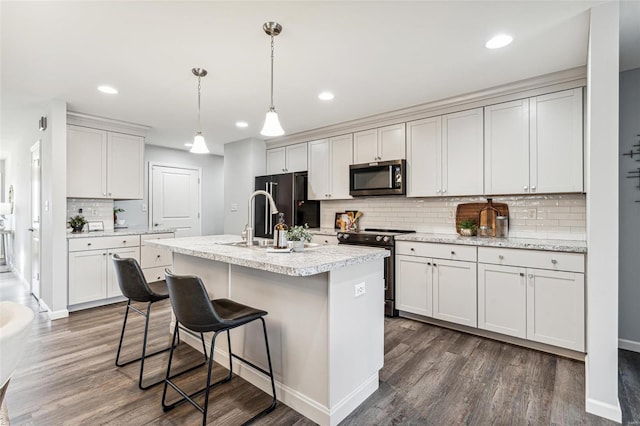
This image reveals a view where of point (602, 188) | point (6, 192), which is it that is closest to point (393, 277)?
point (602, 188)

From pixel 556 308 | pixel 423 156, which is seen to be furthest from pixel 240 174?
pixel 556 308

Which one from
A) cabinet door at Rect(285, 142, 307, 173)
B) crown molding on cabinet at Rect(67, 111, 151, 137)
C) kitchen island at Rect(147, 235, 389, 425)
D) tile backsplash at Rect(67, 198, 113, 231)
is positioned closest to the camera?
kitchen island at Rect(147, 235, 389, 425)

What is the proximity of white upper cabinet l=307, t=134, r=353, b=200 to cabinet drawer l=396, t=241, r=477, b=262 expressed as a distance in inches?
48.6

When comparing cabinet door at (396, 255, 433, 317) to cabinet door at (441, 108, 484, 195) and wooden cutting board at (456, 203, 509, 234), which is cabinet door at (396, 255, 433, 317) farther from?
cabinet door at (441, 108, 484, 195)

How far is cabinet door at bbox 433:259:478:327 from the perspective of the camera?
307 centimetres

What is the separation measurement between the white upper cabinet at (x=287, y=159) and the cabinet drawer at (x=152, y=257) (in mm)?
2081

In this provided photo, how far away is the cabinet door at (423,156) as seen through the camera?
12.0 ft

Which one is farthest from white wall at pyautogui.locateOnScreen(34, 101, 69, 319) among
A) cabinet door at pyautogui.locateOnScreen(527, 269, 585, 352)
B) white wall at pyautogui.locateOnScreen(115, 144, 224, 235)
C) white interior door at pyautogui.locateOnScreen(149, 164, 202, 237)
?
cabinet door at pyautogui.locateOnScreen(527, 269, 585, 352)

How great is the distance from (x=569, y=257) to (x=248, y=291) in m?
2.52

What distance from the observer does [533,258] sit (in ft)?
8.94

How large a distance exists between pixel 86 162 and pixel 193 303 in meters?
3.58

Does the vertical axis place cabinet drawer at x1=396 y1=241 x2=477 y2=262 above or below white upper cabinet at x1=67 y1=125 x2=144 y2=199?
below

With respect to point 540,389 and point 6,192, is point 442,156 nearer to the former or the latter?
point 540,389

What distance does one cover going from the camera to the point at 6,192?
7078 millimetres
